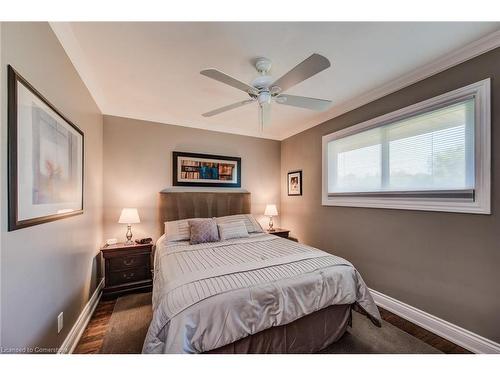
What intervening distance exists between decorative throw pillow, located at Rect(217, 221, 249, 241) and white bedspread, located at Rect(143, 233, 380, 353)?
716 mm

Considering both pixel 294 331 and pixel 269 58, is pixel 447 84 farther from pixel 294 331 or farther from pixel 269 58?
pixel 294 331

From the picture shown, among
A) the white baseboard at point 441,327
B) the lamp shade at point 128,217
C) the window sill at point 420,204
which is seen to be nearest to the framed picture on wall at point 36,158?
the lamp shade at point 128,217

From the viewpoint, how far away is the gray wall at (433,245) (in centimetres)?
161

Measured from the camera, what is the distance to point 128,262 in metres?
2.65

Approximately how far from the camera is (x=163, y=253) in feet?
7.19

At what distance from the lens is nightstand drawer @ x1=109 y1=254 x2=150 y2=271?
2576mm

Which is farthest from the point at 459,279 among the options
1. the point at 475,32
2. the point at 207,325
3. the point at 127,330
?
the point at 127,330

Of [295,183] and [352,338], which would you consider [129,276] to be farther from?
[295,183]

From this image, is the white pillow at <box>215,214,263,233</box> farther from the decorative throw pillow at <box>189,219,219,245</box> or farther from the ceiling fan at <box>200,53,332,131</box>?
the ceiling fan at <box>200,53,332,131</box>

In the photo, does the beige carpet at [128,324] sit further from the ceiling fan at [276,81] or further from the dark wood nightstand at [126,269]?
the ceiling fan at [276,81]

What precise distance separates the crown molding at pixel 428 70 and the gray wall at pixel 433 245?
0.05 meters

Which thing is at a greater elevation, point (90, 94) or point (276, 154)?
Answer: point (90, 94)
